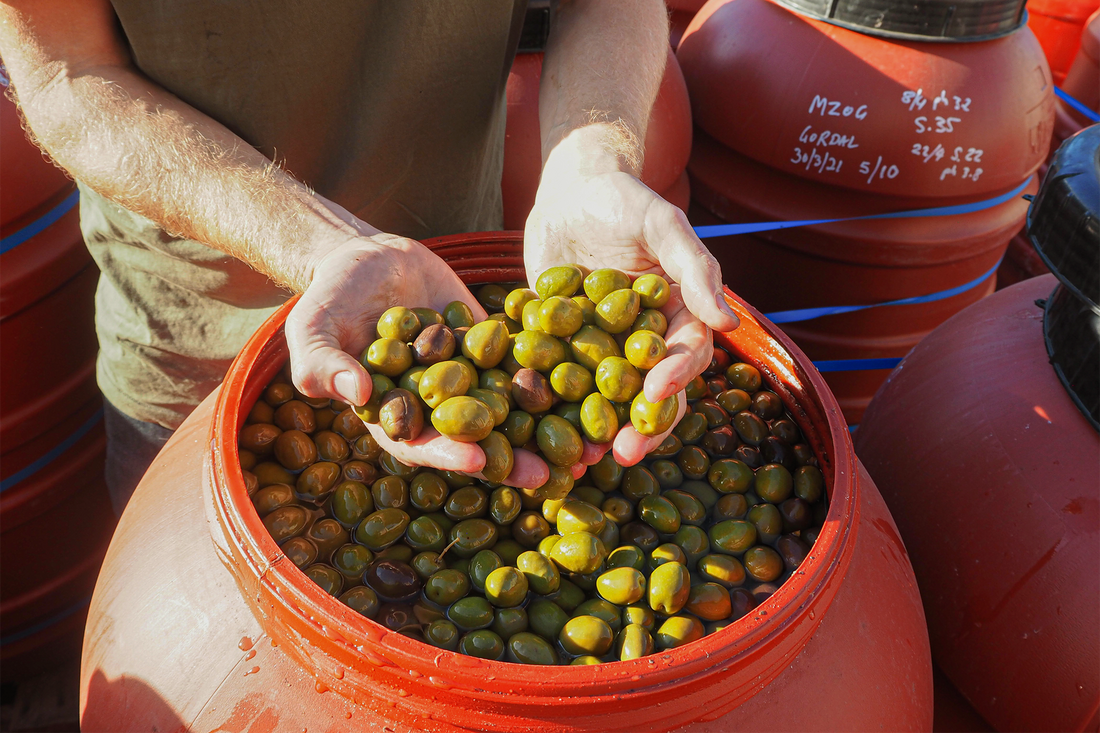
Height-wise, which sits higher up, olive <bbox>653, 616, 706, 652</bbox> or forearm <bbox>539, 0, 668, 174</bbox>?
forearm <bbox>539, 0, 668, 174</bbox>

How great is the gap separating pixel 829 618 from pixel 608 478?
63 cm

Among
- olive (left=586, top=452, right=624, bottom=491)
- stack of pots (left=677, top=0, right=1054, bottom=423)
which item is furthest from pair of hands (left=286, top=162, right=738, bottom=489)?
stack of pots (left=677, top=0, right=1054, bottom=423)

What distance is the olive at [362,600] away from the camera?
164 centimetres

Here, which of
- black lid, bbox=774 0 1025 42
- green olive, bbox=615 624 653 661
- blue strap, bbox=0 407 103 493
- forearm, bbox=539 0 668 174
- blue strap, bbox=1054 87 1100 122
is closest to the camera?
green olive, bbox=615 624 653 661

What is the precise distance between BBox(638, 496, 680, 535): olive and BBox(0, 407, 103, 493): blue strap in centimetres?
254

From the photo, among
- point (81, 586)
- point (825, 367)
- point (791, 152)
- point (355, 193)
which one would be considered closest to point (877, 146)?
point (791, 152)

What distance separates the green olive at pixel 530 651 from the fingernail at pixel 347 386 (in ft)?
2.02

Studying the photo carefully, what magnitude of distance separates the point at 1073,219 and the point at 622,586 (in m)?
1.53

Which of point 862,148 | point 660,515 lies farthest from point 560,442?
point 862,148

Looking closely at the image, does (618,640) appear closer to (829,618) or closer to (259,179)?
(829,618)

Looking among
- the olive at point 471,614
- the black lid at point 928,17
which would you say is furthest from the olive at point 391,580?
the black lid at point 928,17

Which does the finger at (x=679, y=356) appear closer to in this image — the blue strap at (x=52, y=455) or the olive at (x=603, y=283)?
the olive at (x=603, y=283)

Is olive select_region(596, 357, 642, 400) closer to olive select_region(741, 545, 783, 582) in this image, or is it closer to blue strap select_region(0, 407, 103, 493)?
olive select_region(741, 545, 783, 582)

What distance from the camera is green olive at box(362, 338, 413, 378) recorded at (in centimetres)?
183
